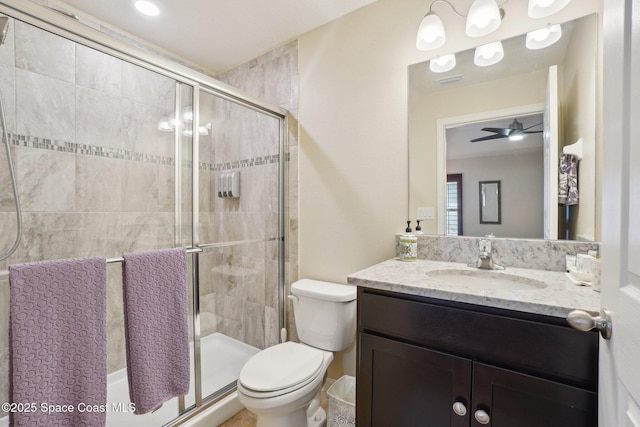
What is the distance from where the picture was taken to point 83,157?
1.69 meters

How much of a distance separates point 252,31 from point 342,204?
130cm

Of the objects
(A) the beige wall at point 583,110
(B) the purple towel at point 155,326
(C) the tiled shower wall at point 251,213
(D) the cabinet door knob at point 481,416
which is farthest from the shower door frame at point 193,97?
(A) the beige wall at point 583,110

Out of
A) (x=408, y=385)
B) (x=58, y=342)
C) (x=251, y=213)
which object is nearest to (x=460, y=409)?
(x=408, y=385)

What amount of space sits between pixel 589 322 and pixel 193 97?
1768 millimetres

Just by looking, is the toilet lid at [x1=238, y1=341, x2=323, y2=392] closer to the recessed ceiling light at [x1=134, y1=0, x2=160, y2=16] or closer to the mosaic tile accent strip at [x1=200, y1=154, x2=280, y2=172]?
the mosaic tile accent strip at [x1=200, y1=154, x2=280, y2=172]

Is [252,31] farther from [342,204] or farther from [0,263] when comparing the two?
[0,263]

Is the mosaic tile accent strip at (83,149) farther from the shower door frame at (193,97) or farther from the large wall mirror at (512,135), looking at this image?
the large wall mirror at (512,135)

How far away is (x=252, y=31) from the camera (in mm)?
1879

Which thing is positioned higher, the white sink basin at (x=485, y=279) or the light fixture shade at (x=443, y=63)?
the light fixture shade at (x=443, y=63)

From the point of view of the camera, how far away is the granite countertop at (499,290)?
0.79 m

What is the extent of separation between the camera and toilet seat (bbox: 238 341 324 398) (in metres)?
1.22

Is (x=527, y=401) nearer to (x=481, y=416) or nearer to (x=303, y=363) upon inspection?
(x=481, y=416)

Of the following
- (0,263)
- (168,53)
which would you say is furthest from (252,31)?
(0,263)

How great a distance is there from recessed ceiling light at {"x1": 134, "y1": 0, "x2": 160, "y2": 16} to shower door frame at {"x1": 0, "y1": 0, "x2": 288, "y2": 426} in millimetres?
505
